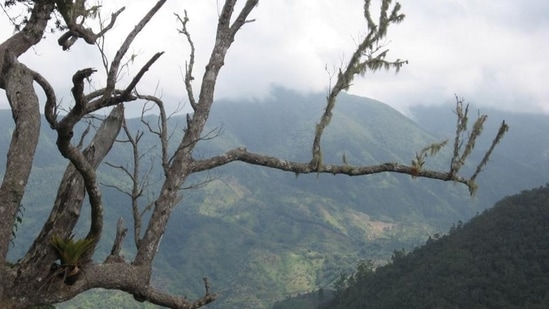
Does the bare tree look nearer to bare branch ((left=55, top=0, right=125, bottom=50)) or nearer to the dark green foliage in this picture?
bare branch ((left=55, top=0, right=125, bottom=50))

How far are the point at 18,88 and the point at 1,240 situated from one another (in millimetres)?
1369

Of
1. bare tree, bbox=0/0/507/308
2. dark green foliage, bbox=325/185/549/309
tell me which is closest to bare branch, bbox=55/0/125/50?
bare tree, bbox=0/0/507/308

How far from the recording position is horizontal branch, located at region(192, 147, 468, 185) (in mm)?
5172

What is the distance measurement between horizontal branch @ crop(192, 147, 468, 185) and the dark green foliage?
58669 mm

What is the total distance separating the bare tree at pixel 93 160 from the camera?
3863 mm

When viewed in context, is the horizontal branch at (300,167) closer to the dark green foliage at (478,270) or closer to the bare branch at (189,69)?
the bare branch at (189,69)

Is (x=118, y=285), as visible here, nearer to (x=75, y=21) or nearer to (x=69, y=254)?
(x=69, y=254)

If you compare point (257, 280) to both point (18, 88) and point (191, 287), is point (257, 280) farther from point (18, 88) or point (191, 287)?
point (18, 88)

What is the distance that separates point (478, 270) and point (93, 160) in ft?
242

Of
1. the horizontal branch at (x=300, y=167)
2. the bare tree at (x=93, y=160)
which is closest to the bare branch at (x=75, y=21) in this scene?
the bare tree at (x=93, y=160)

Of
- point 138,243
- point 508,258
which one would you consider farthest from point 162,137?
point 508,258

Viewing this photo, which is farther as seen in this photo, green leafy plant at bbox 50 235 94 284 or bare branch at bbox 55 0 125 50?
bare branch at bbox 55 0 125 50

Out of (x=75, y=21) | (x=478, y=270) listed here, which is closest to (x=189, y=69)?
(x=75, y=21)

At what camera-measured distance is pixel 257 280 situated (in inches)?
7431
